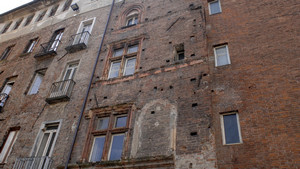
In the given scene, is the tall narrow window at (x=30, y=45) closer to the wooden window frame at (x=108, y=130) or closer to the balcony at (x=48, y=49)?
the balcony at (x=48, y=49)

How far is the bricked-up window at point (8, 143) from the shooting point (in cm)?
1298

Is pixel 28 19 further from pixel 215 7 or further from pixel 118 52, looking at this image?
pixel 215 7

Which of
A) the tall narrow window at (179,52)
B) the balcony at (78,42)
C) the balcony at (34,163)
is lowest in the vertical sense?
the balcony at (34,163)

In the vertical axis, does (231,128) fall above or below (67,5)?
below

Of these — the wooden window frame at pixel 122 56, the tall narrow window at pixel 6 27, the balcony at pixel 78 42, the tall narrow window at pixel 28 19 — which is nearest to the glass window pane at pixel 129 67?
the wooden window frame at pixel 122 56

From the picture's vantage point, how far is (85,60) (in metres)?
14.8

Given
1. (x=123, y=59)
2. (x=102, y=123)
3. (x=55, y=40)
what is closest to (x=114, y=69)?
(x=123, y=59)

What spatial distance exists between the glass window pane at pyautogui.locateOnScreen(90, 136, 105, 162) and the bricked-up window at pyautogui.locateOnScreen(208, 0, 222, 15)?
28.3 ft

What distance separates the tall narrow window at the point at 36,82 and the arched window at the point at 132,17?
6337mm

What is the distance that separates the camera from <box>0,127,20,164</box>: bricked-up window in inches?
511

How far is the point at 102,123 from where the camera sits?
37.9ft

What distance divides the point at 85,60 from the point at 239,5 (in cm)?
897

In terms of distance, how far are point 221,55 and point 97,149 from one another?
6.91 metres

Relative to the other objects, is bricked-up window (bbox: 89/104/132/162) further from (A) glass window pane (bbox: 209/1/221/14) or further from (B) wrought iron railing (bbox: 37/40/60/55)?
(B) wrought iron railing (bbox: 37/40/60/55)
